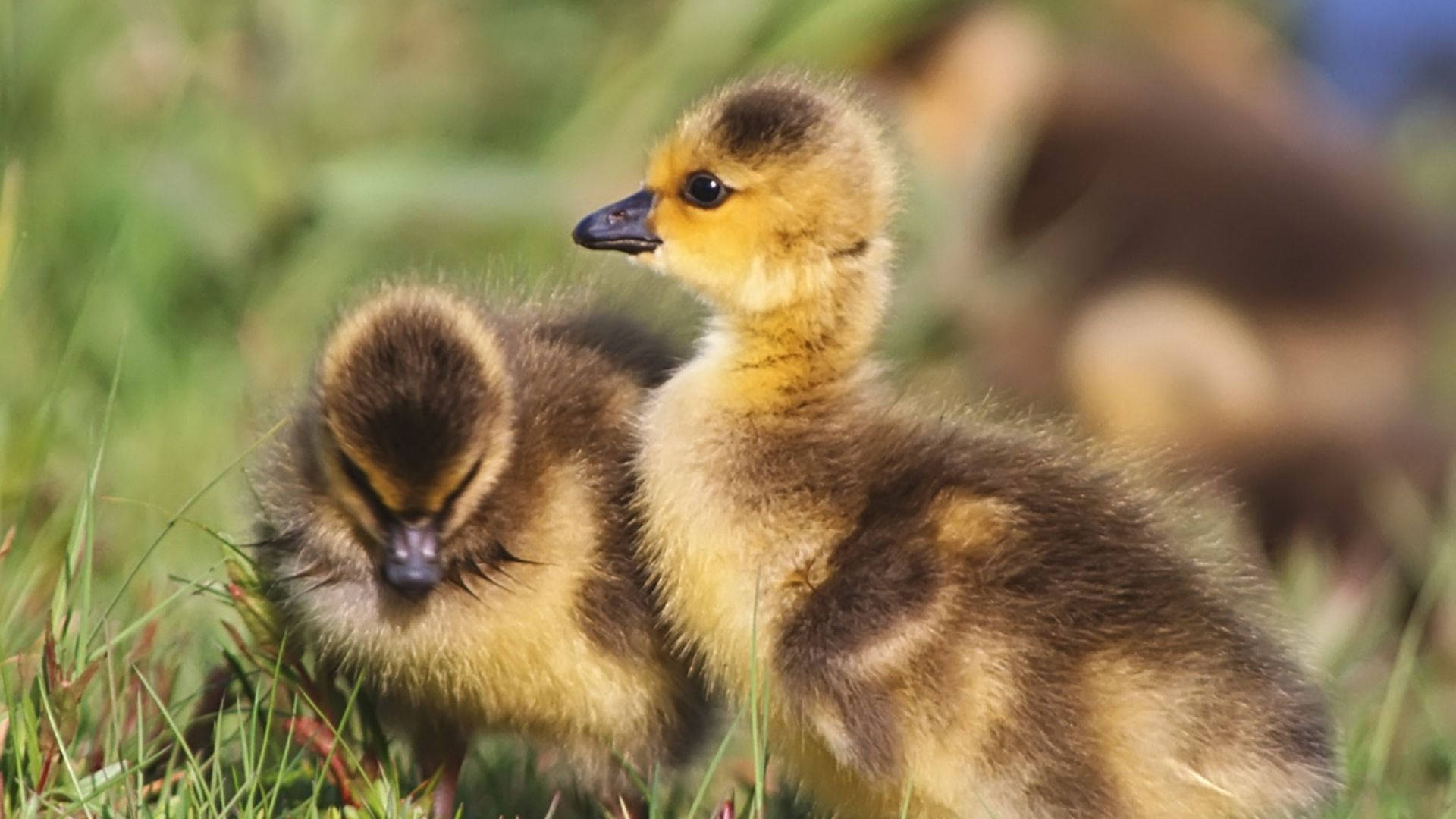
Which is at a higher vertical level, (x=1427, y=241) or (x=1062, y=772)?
(x=1427, y=241)

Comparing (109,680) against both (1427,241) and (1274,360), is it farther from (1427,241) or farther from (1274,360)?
(1427,241)

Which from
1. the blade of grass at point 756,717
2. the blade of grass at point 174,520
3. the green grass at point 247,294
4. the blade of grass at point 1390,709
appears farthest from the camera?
the blade of grass at point 1390,709

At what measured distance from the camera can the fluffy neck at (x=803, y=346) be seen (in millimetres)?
2311

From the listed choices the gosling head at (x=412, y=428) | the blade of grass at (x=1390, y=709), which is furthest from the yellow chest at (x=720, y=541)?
the blade of grass at (x=1390, y=709)

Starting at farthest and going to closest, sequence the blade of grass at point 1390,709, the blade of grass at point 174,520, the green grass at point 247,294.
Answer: the blade of grass at point 1390,709 → the green grass at point 247,294 → the blade of grass at point 174,520

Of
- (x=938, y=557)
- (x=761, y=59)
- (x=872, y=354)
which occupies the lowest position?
(x=938, y=557)

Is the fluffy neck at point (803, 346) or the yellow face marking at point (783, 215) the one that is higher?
the yellow face marking at point (783, 215)

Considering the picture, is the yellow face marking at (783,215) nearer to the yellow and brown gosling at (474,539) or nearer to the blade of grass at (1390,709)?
the yellow and brown gosling at (474,539)

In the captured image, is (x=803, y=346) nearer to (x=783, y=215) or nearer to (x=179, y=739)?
(x=783, y=215)

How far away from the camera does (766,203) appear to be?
237 cm

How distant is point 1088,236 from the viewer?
5891 mm

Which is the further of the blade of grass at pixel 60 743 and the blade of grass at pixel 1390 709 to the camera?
the blade of grass at pixel 1390 709

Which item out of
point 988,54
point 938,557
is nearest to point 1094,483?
point 938,557

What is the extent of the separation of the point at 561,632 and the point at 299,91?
2.39 m
